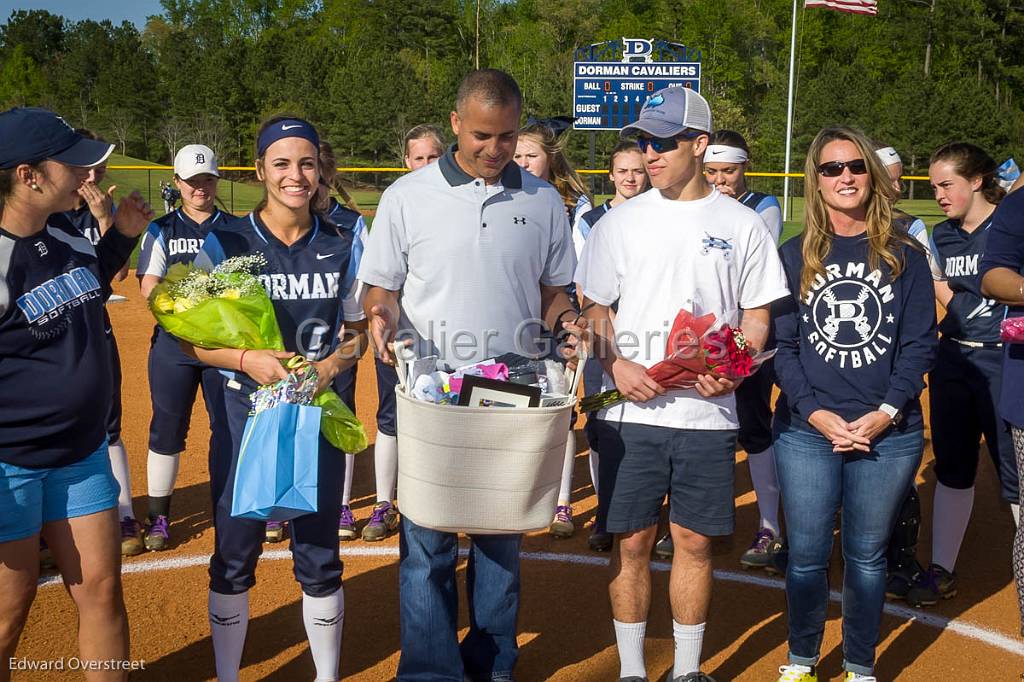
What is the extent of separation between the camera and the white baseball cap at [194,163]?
6.15 metres

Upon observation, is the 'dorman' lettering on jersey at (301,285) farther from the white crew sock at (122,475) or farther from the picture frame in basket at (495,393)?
the white crew sock at (122,475)

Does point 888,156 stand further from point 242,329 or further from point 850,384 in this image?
point 242,329

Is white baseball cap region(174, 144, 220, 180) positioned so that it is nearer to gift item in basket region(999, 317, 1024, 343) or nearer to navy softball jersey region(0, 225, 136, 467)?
navy softball jersey region(0, 225, 136, 467)

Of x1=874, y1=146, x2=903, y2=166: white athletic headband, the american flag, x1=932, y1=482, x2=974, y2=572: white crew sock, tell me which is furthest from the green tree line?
x1=932, y1=482, x2=974, y2=572: white crew sock

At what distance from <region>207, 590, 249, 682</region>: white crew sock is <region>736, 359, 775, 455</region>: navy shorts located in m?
3.32

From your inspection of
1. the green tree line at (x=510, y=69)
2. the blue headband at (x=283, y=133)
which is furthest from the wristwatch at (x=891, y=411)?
the green tree line at (x=510, y=69)

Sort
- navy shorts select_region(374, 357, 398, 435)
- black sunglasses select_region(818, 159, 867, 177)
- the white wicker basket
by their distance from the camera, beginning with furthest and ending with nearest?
1. navy shorts select_region(374, 357, 398, 435)
2. black sunglasses select_region(818, 159, 867, 177)
3. the white wicker basket

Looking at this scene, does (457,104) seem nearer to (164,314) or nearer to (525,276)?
(525,276)

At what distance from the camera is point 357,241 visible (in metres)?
4.31

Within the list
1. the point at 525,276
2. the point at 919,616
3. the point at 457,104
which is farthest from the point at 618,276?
the point at 919,616

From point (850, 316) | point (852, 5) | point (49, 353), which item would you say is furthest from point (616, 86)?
point (49, 353)

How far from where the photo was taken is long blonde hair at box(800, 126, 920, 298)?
4.10 meters

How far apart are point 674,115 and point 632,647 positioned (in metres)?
2.29

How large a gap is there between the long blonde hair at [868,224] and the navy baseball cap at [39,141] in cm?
289
